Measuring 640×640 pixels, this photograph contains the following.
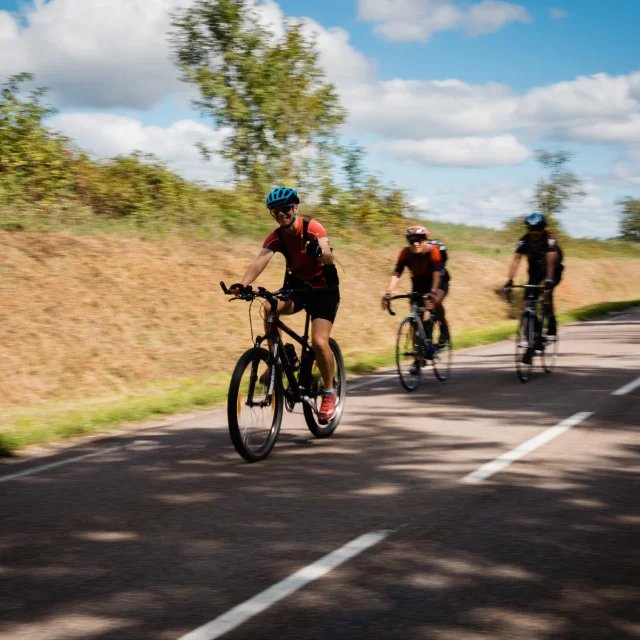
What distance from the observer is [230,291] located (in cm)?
725

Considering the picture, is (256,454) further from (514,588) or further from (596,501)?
(514,588)

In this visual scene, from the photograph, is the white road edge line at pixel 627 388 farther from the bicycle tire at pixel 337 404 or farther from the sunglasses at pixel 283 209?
the sunglasses at pixel 283 209

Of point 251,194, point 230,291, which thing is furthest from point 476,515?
point 251,194

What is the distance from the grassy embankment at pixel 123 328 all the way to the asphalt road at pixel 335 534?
6.06 ft

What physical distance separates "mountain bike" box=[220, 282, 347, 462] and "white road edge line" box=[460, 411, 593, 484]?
1725mm

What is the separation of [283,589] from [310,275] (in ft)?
13.5

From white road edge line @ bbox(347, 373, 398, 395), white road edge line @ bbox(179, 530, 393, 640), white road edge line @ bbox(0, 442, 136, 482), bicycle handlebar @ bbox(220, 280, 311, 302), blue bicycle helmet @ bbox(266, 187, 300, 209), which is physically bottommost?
white road edge line @ bbox(179, 530, 393, 640)

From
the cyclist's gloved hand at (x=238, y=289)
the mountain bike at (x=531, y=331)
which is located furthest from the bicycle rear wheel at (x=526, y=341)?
the cyclist's gloved hand at (x=238, y=289)

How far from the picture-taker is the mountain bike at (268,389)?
7.21 m

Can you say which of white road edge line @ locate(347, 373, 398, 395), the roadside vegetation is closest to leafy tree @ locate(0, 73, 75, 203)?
the roadside vegetation

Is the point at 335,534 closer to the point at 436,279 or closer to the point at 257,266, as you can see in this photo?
the point at 257,266

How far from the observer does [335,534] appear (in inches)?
211

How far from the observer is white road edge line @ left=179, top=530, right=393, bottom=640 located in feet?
12.9

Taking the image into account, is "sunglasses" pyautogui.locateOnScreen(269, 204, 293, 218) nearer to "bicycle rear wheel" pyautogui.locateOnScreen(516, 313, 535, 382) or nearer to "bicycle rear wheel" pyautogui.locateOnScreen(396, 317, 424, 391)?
"bicycle rear wheel" pyautogui.locateOnScreen(396, 317, 424, 391)
